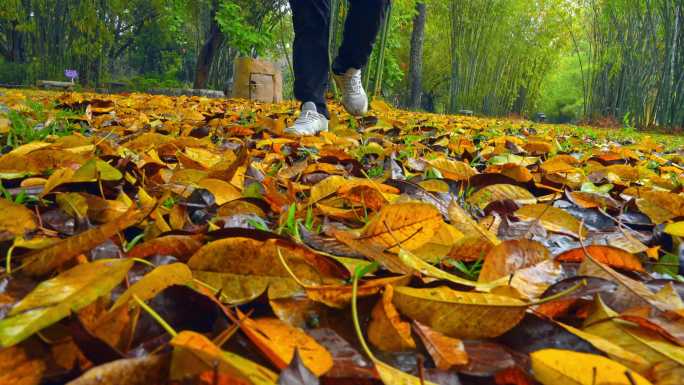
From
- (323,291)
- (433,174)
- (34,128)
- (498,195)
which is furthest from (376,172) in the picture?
(34,128)

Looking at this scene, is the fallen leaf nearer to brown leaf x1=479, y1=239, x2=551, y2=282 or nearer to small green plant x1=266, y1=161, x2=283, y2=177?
brown leaf x1=479, y1=239, x2=551, y2=282

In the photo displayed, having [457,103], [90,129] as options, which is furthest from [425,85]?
[90,129]

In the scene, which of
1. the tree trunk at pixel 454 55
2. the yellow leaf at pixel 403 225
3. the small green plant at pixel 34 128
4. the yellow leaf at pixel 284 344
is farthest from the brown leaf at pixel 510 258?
the tree trunk at pixel 454 55

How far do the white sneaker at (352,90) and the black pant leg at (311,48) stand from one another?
1.88 feet

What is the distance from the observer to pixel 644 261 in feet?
2.55

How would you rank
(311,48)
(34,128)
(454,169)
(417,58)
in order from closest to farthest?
(454,169)
(34,128)
(311,48)
(417,58)

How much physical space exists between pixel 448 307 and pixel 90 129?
1883 millimetres

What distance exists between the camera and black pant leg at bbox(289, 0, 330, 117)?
239cm

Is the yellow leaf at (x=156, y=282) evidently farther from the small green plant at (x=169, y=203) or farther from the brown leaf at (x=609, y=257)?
the brown leaf at (x=609, y=257)

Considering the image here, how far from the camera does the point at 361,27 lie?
8.94 feet

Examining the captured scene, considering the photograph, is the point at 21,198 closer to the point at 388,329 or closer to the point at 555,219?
the point at 388,329

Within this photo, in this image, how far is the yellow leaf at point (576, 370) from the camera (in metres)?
0.41

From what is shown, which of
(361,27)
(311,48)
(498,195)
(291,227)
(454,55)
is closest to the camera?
(291,227)

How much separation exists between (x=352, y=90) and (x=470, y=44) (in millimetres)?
10307
